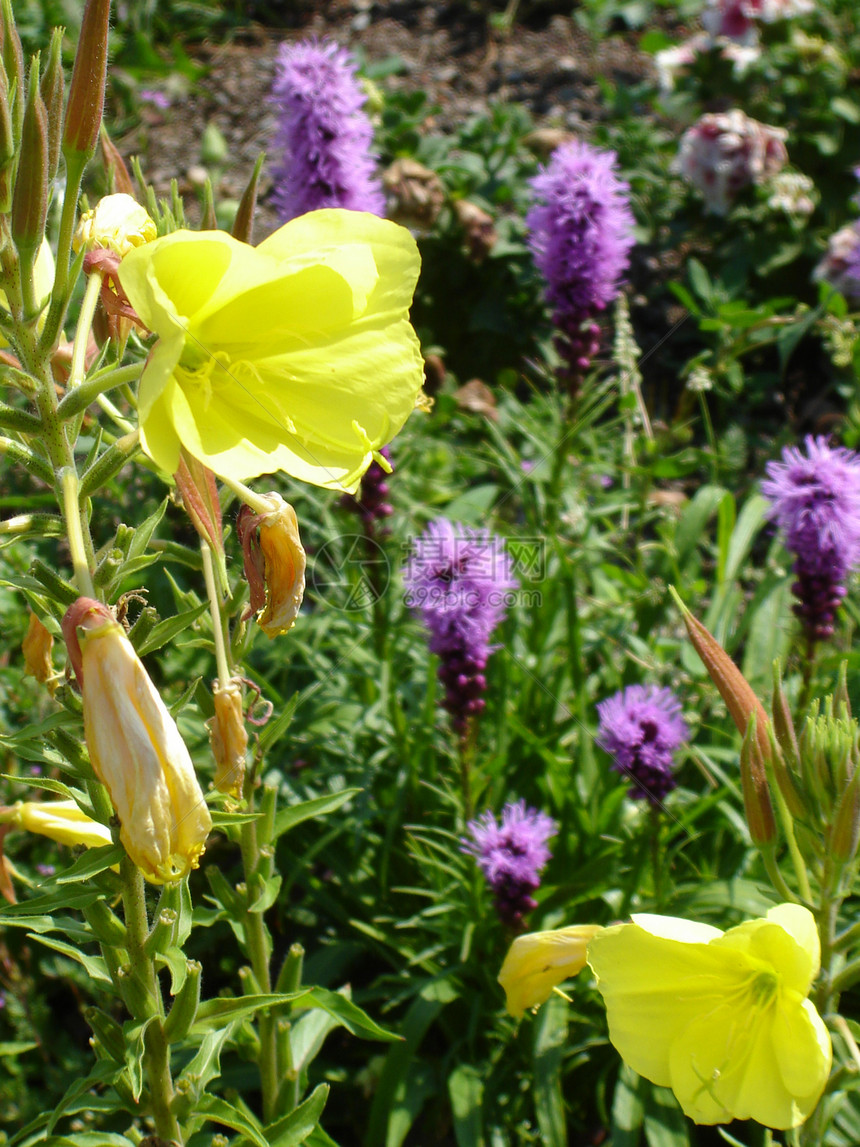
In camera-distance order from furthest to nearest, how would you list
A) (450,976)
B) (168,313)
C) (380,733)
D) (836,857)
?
(380,733) → (450,976) → (836,857) → (168,313)

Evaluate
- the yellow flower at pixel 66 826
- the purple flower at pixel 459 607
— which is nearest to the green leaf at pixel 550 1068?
the purple flower at pixel 459 607

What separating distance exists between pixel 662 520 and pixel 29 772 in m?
1.93

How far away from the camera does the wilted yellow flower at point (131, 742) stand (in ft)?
2.60

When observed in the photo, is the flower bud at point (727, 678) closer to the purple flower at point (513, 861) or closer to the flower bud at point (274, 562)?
the flower bud at point (274, 562)

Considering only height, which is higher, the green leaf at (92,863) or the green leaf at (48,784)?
the green leaf at (48,784)

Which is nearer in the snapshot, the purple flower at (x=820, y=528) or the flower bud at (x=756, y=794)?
the flower bud at (x=756, y=794)

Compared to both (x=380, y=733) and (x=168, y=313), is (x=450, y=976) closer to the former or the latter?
(x=380, y=733)

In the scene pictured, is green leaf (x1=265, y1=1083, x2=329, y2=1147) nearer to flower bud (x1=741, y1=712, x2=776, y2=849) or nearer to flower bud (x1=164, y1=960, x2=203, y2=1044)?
flower bud (x1=164, y1=960, x2=203, y2=1044)

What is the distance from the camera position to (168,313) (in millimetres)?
748

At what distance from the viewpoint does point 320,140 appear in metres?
2.23

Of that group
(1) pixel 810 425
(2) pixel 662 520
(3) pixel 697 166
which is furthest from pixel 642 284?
(2) pixel 662 520

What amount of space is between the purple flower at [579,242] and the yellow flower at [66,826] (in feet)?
5.34

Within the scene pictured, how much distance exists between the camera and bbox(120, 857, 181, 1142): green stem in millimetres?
1089

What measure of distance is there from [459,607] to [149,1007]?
0.95 m
